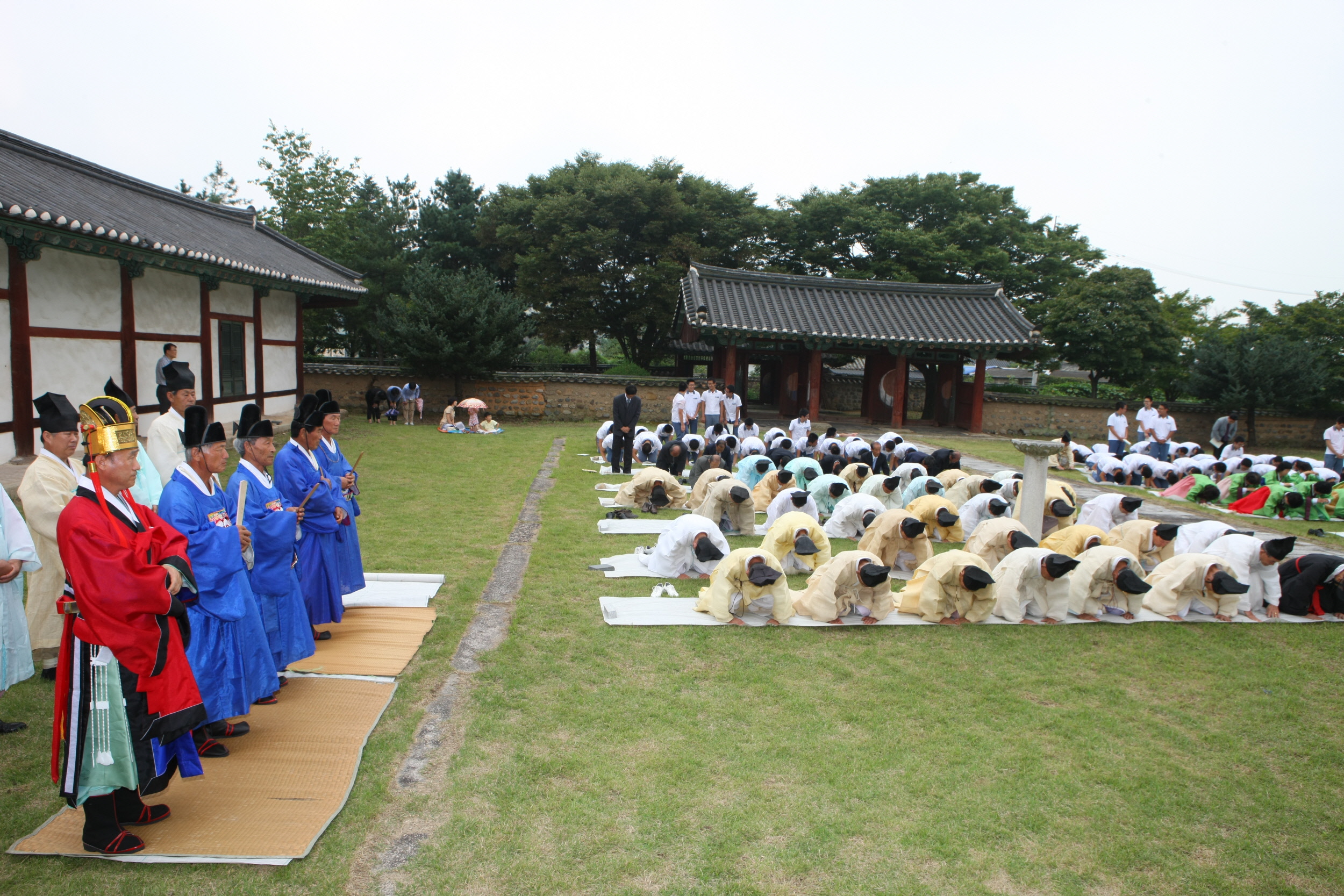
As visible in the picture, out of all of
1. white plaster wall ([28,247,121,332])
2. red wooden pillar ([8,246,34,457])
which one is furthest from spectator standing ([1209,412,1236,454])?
red wooden pillar ([8,246,34,457])

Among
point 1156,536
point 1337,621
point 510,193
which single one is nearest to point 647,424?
point 510,193

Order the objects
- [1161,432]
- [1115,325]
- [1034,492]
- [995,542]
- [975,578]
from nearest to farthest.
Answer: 1. [975,578]
2. [995,542]
3. [1034,492]
4. [1161,432]
5. [1115,325]

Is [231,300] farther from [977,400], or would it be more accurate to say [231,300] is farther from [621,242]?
[977,400]

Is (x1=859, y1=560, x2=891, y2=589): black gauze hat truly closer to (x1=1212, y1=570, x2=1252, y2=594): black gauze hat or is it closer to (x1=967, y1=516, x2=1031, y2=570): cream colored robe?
(x1=967, y1=516, x2=1031, y2=570): cream colored robe

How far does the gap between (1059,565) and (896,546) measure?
1724mm

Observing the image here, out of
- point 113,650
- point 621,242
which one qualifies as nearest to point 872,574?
point 113,650

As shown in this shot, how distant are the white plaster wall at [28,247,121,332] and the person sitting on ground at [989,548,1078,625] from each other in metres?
11.1

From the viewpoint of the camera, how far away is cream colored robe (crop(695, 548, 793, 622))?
603 cm

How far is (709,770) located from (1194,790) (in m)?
2.47

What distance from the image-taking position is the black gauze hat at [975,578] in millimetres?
6008

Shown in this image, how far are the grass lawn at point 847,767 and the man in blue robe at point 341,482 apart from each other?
0.72 metres

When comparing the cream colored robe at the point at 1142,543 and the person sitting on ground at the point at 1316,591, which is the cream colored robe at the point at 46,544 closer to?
the cream colored robe at the point at 1142,543

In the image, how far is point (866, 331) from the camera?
19.6 metres

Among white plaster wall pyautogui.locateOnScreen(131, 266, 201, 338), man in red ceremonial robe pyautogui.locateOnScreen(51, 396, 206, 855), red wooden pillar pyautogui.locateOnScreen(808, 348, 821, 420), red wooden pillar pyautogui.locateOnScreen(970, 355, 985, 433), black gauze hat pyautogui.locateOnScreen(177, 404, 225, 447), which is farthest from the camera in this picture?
red wooden pillar pyautogui.locateOnScreen(970, 355, 985, 433)
